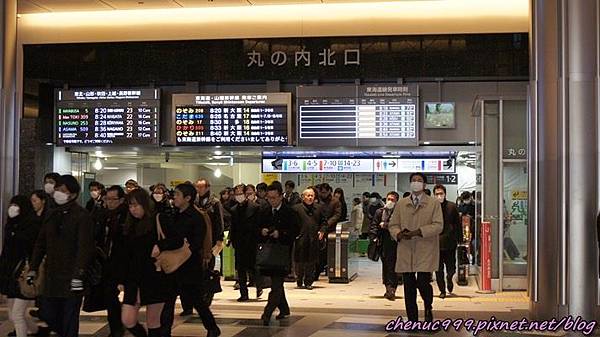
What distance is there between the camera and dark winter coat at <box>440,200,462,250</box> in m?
11.0

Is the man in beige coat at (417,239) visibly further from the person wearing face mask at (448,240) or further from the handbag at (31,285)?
the handbag at (31,285)

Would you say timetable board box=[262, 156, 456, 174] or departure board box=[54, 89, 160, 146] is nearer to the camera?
departure board box=[54, 89, 160, 146]

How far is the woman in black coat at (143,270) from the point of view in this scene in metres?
6.40

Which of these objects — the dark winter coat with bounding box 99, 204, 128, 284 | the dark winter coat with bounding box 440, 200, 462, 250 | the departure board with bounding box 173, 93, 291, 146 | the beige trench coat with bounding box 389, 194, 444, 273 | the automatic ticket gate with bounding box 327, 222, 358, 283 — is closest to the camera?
the dark winter coat with bounding box 99, 204, 128, 284

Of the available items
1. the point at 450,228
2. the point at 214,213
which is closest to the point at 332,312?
the point at 214,213

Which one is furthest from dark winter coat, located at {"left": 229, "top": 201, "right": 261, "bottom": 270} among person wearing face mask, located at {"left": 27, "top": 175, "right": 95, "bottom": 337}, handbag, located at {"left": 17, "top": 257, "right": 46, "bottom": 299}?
person wearing face mask, located at {"left": 27, "top": 175, "right": 95, "bottom": 337}

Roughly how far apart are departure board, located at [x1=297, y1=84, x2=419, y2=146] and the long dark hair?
665 centimetres

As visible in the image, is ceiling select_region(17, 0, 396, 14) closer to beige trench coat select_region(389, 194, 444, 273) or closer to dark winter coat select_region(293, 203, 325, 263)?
dark winter coat select_region(293, 203, 325, 263)

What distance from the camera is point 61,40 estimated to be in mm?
14289

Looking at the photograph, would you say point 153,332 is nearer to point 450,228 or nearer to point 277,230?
point 277,230

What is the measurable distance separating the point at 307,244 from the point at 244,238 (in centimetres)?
161

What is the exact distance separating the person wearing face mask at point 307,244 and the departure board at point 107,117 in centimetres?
291

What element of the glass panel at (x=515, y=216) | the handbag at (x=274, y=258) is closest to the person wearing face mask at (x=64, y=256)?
the handbag at (x=274, y=258)

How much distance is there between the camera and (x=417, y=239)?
8305mm
